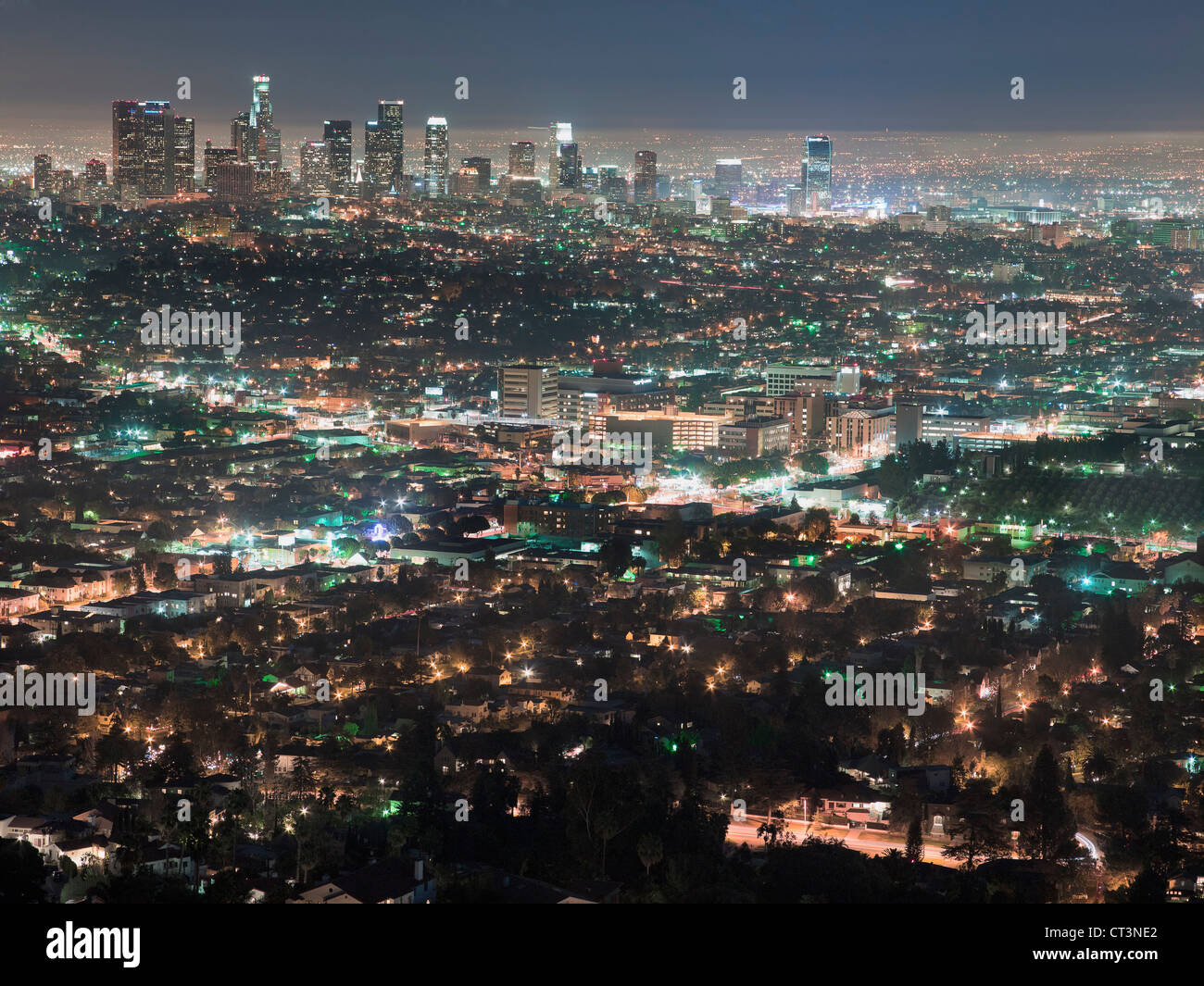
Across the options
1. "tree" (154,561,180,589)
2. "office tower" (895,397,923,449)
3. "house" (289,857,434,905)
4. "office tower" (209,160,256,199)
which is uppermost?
"office tower" (209,160,256,199)

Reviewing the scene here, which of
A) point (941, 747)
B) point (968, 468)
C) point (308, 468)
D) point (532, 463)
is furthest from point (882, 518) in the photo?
point (941, 747)

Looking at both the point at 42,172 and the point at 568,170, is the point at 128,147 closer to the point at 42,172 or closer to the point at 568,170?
the point at 42,172

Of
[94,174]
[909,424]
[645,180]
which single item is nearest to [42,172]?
[94,174]

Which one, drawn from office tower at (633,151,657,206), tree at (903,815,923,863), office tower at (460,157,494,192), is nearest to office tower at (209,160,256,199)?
office tower at (460,157,494,192)

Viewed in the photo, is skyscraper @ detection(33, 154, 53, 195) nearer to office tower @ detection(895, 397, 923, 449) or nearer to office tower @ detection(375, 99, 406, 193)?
office tower @ detection(375, 99, 406, 193)

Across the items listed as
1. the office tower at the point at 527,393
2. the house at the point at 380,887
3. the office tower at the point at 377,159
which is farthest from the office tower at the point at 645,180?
the house at the point at 380,887

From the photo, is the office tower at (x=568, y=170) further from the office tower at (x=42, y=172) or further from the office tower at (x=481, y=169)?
the office tower at (x=42, y=172)
